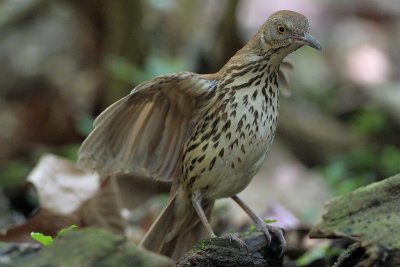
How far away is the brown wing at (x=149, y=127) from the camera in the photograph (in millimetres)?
4785

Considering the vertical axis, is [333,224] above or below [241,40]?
below

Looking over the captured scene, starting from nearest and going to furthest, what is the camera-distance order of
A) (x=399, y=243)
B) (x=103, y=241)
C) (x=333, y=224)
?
(x=103, y=241), (x=399, y=243), (x=333, y=224)

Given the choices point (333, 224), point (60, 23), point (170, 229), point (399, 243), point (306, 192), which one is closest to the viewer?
point (399, 243)

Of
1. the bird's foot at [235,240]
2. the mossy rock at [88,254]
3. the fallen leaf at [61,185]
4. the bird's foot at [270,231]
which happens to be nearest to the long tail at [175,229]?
the bird's foot at [270,231]

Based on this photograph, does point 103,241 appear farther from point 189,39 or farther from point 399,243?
point 189,39

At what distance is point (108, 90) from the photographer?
30.0 feet

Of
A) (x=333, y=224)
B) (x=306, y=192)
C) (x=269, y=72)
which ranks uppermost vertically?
(x=269, y=72)

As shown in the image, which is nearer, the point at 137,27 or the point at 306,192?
the point at 306,192

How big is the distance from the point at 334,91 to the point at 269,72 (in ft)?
17.9

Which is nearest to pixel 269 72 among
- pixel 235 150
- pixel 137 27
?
pixel 235 150

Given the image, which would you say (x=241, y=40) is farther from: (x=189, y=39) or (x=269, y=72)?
(x=269, y=72)

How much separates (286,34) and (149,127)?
92 cm

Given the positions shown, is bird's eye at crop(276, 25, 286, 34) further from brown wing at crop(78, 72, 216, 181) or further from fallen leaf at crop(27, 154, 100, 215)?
fallen leaf at crop(27, 154, 100, 215)

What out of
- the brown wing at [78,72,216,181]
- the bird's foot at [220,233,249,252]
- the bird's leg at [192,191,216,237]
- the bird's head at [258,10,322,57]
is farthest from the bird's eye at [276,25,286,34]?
the bird's foot at [220,233,249,252]
